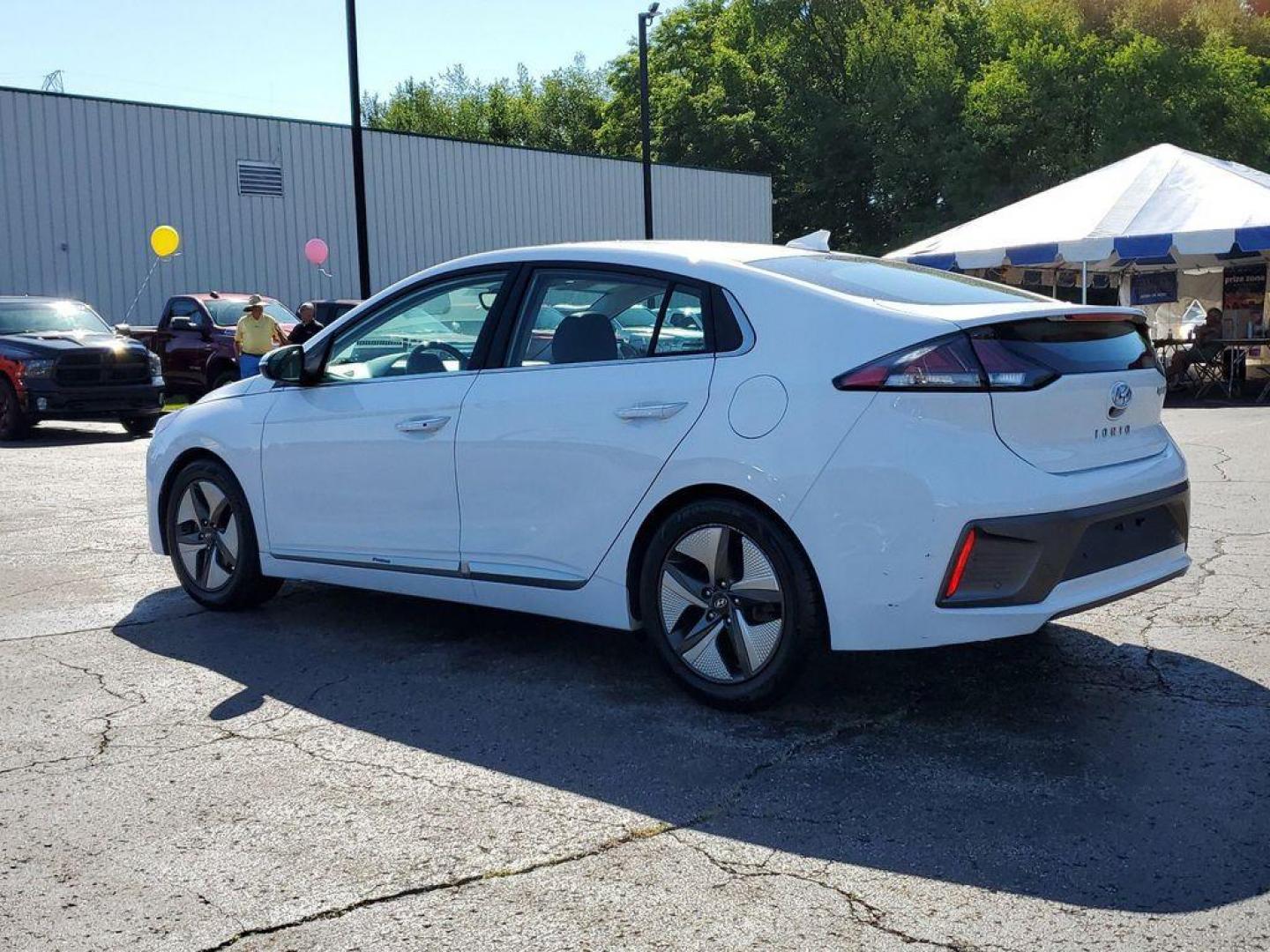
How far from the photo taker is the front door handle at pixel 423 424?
5133 millimetres

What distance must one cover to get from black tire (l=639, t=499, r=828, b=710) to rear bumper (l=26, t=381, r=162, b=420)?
520 inches

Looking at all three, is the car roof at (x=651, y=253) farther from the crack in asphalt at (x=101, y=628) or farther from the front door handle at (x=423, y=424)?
the crack in asphalt at (x=101, y=628)

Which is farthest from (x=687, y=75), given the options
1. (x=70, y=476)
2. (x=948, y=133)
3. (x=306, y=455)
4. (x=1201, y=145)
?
(x=306, y=455)

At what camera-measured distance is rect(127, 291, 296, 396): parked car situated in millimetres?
19141

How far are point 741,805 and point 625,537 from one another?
121 cm

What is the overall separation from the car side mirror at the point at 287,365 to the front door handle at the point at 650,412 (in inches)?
72.6

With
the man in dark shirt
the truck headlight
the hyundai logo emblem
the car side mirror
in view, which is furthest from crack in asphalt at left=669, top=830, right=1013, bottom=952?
the truck headlight

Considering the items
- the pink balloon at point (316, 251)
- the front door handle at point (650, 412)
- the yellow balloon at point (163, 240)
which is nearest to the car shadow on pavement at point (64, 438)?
the yellow balloon at point (163, 240)

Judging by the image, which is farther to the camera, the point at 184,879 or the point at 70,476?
the point at 70,476

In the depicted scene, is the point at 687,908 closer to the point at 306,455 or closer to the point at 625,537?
the point at 625,537

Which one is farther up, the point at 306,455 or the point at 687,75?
the point at 687,75

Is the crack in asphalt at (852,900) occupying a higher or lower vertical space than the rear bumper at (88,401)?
lower

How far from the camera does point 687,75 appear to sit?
2504 inches

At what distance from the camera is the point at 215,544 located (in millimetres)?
6156
